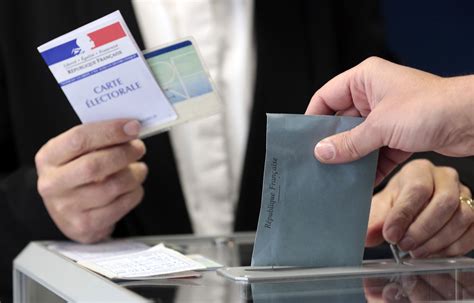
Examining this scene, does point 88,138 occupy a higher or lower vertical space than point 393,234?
higher

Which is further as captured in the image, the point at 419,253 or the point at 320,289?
the point at 419,253

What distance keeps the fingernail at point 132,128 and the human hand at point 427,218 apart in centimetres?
39

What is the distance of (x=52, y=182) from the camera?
135cm

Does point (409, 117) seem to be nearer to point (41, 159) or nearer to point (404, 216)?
point (404, 216)

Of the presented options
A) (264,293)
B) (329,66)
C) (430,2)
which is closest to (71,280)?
(264,293)

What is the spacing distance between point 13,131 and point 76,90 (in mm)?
662

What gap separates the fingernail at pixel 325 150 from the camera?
0.92 m

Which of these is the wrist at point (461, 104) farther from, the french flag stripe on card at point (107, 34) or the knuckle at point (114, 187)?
the knuckle at point (114, 187)

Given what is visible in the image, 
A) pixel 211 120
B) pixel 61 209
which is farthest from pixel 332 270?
pixel 211 120

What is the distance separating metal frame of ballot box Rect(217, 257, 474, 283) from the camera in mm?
908

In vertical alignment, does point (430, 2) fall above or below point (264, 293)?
below

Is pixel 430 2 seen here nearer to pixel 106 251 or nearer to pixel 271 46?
pixel 271 46

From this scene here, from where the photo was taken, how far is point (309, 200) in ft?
3.08

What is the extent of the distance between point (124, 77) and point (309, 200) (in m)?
0.38
